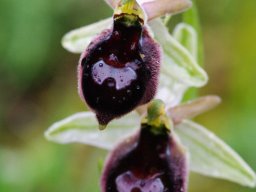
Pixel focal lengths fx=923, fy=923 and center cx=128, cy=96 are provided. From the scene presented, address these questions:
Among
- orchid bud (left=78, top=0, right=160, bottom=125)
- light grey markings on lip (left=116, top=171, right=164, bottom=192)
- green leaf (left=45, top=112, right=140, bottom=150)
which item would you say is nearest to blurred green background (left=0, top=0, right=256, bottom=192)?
green leaf (left=45, top=112, right=140, bottom=150)

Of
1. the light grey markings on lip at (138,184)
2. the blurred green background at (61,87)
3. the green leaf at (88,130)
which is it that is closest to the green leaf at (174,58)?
the green leaf at (88,130)

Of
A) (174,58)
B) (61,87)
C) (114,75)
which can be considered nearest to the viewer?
(114,75)

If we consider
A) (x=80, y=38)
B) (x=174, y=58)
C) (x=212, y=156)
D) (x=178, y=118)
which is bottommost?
(x=212, y=156)

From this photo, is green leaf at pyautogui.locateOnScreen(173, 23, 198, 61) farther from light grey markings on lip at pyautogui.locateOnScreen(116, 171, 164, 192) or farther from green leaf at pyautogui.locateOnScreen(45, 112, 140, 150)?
light grey markings on lip at pyautogui.locateOnScreen(116, 171, 164, 192)

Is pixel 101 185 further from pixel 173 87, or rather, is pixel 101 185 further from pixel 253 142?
pixel 253 142

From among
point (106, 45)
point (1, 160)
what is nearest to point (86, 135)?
point (106, 45)

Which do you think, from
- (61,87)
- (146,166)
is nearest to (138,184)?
(146,166)

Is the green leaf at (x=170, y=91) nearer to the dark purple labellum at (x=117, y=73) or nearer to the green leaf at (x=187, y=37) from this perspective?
the green leaf at (x=187, y=37)

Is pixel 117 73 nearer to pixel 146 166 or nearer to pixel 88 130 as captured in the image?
pixel 146 166
